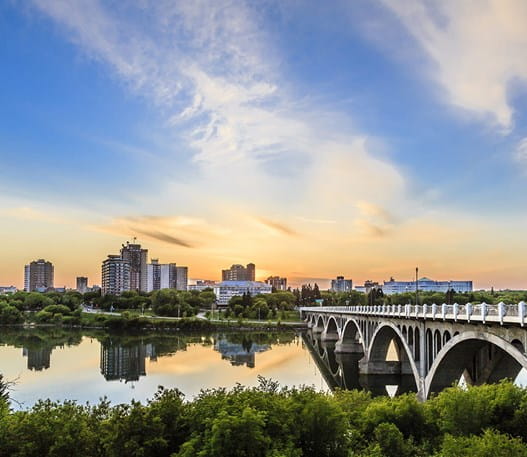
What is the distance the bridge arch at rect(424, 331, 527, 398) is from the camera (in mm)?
31047

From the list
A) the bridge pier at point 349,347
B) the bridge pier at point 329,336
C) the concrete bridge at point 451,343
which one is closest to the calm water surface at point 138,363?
the bridge pier at point 329,336

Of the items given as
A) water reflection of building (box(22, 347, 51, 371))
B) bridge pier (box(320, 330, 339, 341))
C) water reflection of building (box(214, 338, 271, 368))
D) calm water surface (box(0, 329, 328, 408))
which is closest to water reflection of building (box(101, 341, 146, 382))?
calm water surface (box(0, 329, 328, 408))

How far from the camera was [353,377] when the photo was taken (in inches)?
2186

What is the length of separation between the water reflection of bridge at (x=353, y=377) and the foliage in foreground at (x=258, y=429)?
16.0 m

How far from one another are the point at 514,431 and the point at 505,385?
8.78 ft

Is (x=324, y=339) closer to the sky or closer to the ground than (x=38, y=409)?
closer to the ground

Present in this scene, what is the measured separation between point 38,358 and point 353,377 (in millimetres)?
42134

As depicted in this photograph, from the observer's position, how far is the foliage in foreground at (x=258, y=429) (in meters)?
15.3

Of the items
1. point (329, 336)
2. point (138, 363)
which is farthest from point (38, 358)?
point (329, 336)

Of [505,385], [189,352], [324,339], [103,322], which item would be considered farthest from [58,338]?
[505,385]

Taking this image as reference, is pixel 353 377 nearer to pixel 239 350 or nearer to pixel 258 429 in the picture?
pixel 239 350

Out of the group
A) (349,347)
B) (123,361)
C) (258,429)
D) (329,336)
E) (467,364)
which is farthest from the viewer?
(329,336)

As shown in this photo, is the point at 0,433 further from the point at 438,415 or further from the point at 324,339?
the point at 324,339

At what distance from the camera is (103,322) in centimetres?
11719
